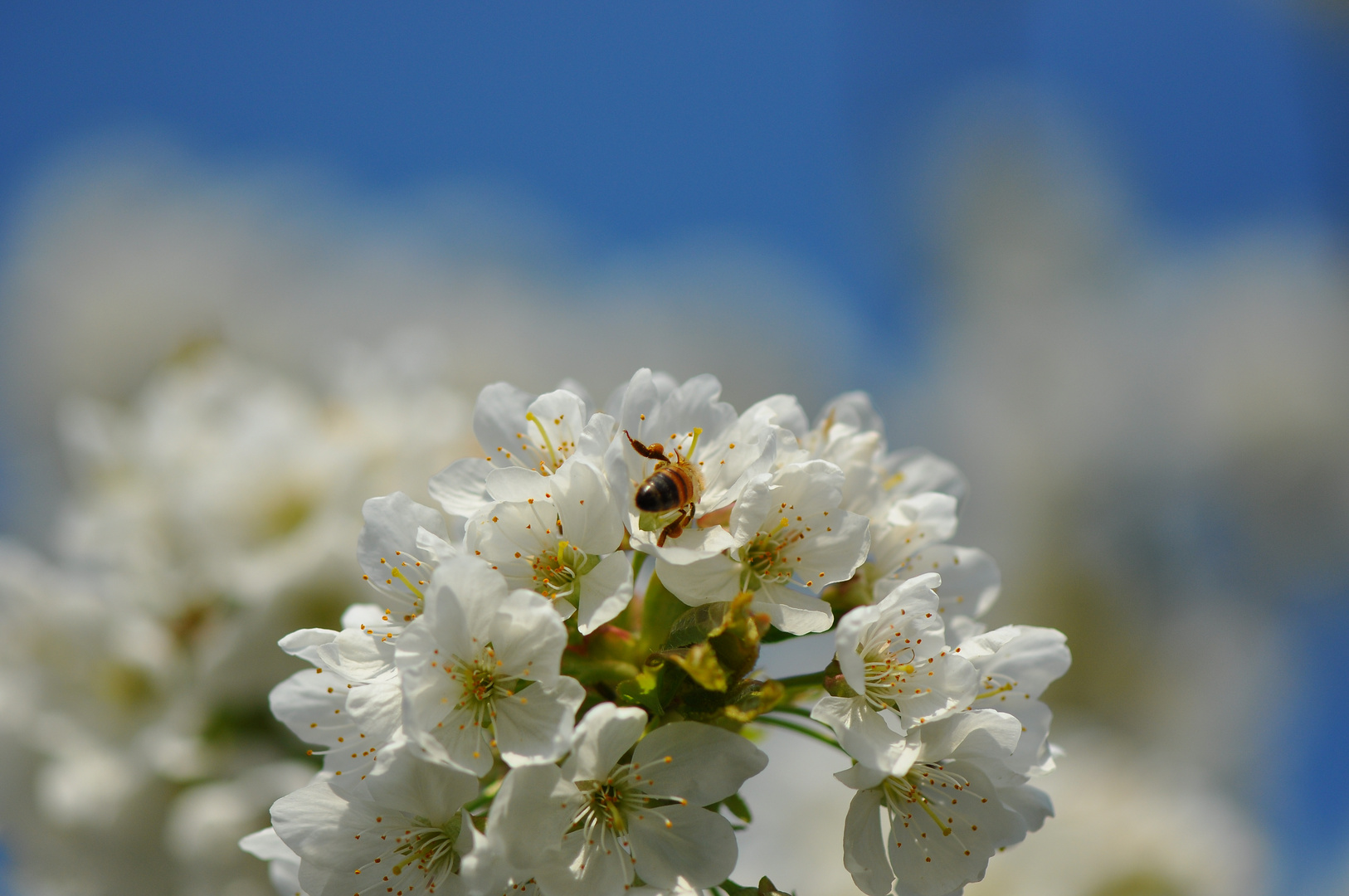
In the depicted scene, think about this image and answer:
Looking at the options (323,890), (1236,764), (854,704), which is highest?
(1236,764)

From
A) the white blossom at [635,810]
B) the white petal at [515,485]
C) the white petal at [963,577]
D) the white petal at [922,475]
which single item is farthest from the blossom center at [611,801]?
the white petal at [922,475]

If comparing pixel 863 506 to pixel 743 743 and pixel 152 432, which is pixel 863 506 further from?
pixel 152 432

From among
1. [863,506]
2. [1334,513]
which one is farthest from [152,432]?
[1334,513]

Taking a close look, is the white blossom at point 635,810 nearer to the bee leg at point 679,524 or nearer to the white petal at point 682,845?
the white petal at point 682,845

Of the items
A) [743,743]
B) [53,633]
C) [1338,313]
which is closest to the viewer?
[743,743]

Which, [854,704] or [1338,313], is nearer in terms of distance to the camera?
[854,704]

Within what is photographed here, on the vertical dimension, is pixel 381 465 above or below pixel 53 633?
above

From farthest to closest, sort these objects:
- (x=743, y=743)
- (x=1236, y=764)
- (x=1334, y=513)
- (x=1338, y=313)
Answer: (x=1338, y=313)
(x=1334, y=513)
(x=1236, y=764)
(x=743, y=743)

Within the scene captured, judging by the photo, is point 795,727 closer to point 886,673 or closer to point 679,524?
point 886,673
